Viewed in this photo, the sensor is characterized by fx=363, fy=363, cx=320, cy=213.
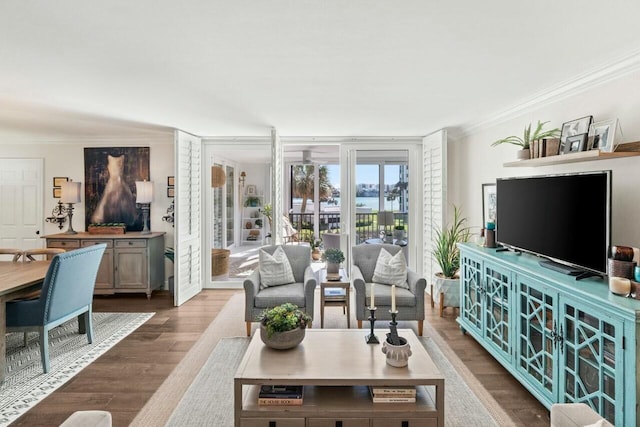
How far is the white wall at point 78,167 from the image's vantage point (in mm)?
5645

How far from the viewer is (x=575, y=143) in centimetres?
264

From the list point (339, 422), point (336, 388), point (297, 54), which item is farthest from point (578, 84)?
point (339, 422)

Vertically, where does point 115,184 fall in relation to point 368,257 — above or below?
above

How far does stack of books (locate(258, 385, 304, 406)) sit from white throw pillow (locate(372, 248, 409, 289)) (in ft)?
A: 6.86

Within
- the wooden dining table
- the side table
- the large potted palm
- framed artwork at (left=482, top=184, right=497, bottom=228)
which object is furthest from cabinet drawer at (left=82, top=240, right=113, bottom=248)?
framed artwork at (left=482, top=184, right=497, bottom=228)

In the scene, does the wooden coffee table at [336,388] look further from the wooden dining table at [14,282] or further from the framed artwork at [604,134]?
the wooden dining table at [14,282]

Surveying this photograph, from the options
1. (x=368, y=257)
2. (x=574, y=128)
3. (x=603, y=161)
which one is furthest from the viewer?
(x=368, y=257)

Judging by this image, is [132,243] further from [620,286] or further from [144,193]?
[620,286]

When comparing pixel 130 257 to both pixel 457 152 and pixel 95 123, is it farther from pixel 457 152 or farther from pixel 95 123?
pixel 457 152

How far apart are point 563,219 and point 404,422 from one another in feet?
5.71

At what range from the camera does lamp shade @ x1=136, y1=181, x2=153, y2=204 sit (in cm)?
534

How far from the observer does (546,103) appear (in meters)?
3.27

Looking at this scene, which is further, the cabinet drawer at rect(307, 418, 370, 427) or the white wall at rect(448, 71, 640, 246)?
the white wall at rect(448, 71, 640, 246)

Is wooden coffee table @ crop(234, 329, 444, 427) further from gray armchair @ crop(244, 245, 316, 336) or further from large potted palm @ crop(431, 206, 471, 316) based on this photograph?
large potted palm @ crop(431, 206, 471, 316)
